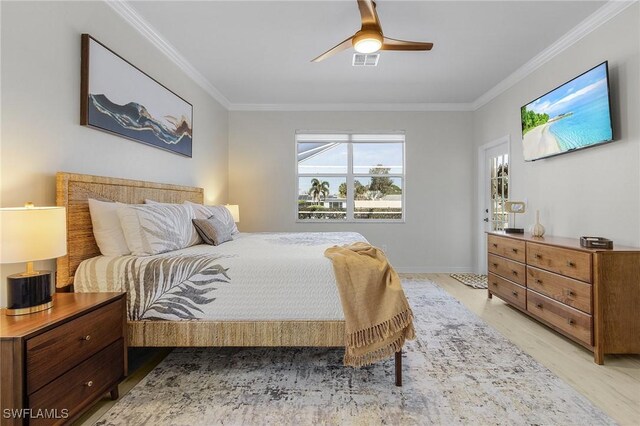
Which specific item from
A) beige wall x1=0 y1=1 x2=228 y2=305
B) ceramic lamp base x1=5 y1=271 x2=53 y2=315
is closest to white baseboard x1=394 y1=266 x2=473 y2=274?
beige wall x1=0 y1=1 x2=228 y2=305

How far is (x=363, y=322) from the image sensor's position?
189cm

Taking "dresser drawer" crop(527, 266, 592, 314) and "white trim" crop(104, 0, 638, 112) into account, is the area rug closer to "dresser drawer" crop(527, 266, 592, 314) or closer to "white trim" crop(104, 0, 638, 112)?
"dresser drawer" crop(527, 266, 592, 314)

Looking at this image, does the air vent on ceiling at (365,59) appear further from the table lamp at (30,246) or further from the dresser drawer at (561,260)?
the table lamp at (30,246)

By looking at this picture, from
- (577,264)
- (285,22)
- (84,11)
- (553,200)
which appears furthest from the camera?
(553,200)

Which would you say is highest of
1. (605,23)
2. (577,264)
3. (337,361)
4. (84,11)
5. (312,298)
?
(605,23)

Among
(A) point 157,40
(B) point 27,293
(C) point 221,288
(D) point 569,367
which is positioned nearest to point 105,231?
(B) point 27,293

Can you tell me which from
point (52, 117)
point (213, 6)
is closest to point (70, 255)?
point (52, 117)

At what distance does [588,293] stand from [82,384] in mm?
3180

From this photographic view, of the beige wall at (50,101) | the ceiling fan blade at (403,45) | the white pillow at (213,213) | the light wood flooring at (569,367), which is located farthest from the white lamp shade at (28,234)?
the ceiling fan blade at (403,45)

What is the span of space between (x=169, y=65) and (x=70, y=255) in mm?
2259

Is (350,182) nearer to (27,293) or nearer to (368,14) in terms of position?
(368,14)

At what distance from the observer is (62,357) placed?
1.42m

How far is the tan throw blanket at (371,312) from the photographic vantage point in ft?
6.19

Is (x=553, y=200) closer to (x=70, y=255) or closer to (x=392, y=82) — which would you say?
(x=392, y=82)
